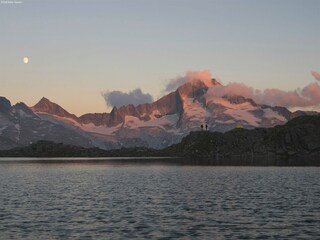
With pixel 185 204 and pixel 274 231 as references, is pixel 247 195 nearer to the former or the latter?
pixel 185 204

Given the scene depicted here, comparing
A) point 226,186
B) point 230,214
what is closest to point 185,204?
point 230,214

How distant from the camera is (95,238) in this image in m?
56.2

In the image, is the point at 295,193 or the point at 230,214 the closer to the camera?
the point at 230,214

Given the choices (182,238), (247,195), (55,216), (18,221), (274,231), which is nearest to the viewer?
(182,238)

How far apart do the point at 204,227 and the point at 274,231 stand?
357 inches

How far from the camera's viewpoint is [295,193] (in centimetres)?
10844

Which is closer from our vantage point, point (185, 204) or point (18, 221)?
point (18, 221)

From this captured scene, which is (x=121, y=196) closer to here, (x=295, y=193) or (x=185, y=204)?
(x=185, y=204)

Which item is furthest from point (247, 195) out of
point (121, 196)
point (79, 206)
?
point (79, 206)

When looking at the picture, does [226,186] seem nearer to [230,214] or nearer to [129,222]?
[230,214]

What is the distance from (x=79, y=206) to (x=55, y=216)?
12620 millimetres

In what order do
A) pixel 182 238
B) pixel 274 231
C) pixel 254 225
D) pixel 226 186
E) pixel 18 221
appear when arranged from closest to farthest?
pixel 182 238
pixel 274 231
pixel 254 225
pixel 18 221
pixel 226 186

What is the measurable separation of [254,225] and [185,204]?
25793 mm

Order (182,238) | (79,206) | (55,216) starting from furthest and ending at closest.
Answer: (79,206) → (55,216) → (182,238)
